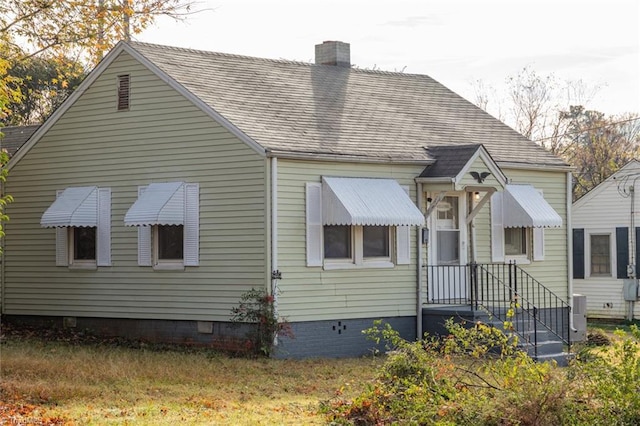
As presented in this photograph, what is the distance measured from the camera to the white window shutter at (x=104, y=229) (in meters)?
22.1

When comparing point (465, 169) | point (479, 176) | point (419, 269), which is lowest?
point (419, 269)

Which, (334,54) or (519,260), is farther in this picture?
(334,54)

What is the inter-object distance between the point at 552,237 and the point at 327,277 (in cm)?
664

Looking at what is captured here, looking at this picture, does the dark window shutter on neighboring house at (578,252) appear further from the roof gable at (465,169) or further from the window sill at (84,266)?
the window sill at (84,266)

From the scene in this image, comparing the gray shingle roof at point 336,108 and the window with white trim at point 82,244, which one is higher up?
the gray shingle roof at point 336,108

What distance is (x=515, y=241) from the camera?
24.4 m

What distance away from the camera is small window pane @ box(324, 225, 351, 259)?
20766 mm

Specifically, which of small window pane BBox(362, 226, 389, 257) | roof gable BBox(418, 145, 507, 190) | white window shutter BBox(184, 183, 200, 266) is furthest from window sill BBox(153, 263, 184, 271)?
roof gable BBox(418, 145, 507, 190)

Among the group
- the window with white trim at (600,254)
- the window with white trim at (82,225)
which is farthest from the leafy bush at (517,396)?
the window with white trim at (600,254)

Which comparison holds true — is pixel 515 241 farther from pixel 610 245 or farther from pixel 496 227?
pixel 610 245

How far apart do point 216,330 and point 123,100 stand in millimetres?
5036

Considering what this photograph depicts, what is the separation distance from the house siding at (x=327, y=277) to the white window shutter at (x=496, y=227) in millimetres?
2399

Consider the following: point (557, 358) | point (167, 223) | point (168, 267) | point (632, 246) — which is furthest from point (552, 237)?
point (167, 223)

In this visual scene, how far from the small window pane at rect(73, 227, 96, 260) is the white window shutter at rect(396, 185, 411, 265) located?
603 centimetres
